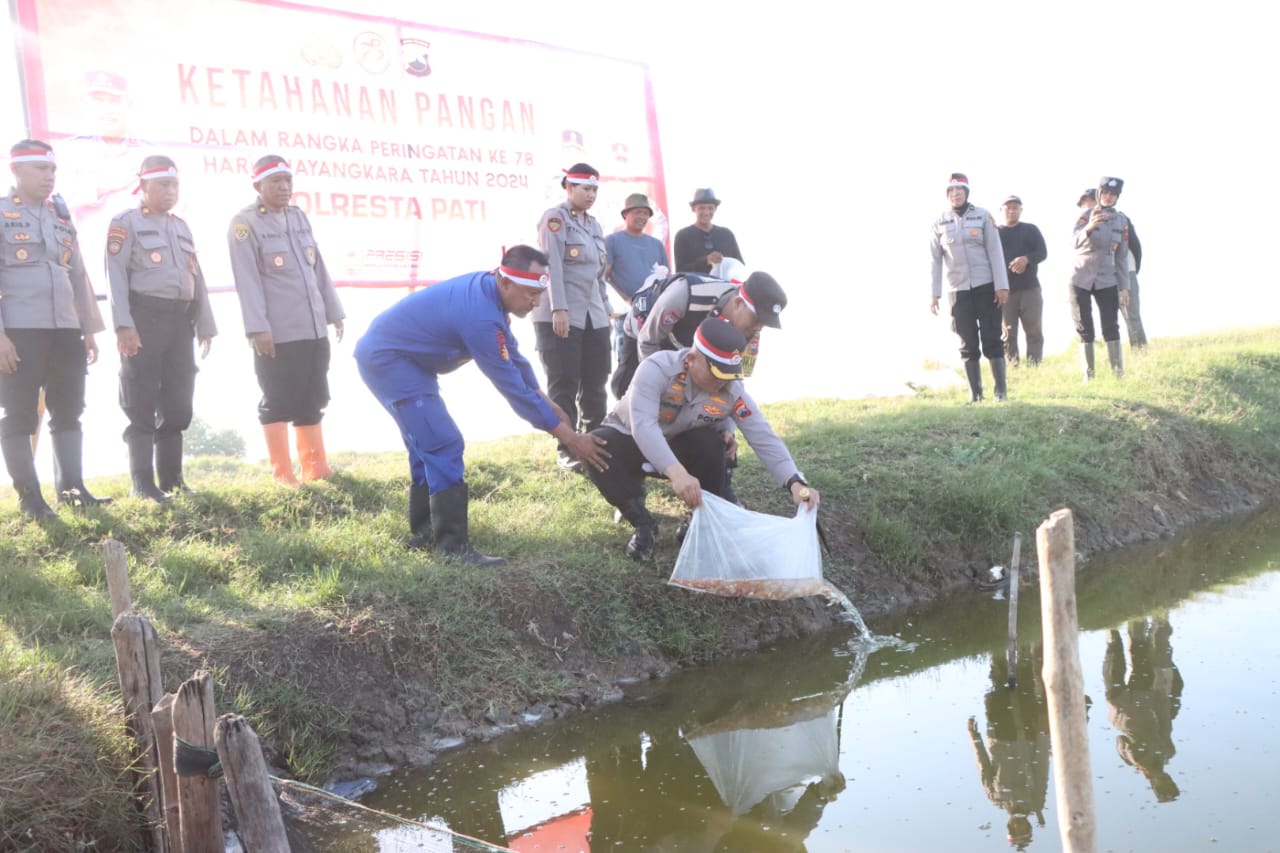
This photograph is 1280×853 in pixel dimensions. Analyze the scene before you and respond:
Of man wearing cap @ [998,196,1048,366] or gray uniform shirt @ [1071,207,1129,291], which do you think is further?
man wearing cap @ [998,196,1048,366]

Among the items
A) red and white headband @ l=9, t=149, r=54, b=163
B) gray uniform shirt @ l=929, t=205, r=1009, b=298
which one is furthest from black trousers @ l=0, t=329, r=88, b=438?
gray uniform shirt @ l=929, t=205, r=1009, b=298

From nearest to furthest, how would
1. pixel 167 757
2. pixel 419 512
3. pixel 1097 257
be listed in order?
pixel 167 757, pixel 419 512, pixel 1097 257

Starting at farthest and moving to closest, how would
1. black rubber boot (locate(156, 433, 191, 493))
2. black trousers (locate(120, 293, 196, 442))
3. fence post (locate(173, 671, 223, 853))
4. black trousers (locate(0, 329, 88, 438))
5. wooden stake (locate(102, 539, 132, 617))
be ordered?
black rubber boot (locate(156, 433, 191, 493)) → black trousers (locate(120, 293, 196, 442)) → black trousers (locate(0, 329, 88, 438)) → wooden stake (locate(102, 539, 132, 617)) → fence post (locate(173, 671, 223, 853))

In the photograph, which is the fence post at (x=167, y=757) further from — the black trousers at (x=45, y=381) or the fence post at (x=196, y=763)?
the black trousers at (x=45, y=381)

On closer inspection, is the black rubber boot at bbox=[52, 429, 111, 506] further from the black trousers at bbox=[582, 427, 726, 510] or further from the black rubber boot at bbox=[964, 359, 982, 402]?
the black rubber boot at bbox=[964, 359, 982, 402]

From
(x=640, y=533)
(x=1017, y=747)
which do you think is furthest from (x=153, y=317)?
(x=1017, y=747)

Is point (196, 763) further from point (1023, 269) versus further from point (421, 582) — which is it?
point (1023, 269)

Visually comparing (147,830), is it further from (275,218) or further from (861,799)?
(275,218)

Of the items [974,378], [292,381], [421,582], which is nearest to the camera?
[421,582]

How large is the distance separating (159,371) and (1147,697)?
193 inches

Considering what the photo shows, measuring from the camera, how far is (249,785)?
272 centimetres

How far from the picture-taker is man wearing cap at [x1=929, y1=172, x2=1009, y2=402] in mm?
8312

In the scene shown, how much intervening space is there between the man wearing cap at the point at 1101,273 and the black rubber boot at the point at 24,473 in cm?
826

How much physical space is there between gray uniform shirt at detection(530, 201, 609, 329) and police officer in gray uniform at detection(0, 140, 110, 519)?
239 cm
